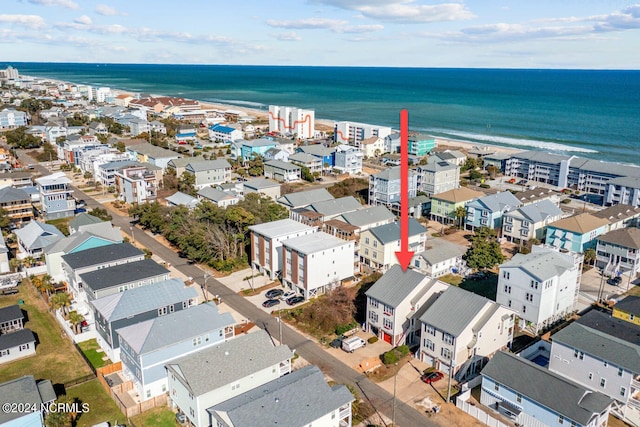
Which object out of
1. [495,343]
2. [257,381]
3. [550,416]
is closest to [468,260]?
[495,343]

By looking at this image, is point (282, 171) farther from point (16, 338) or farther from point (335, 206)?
point (16, 338)

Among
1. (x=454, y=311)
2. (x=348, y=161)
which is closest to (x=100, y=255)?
(x=454, y=311)

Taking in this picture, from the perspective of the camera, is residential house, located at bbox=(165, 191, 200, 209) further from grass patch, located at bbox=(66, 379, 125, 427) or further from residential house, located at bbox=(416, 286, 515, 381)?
residential house, located at bbox=(416, 286, 515, 381)

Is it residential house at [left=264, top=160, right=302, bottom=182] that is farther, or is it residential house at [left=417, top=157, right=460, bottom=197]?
residential house at [left=264, top=160, right=302, bottom=182]

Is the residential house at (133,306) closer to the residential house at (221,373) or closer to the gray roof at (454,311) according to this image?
the residential house at (221,373)

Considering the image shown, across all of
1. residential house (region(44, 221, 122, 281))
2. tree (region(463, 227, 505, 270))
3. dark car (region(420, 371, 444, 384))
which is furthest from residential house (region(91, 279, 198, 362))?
tree (region(463, 227, 505, 270))

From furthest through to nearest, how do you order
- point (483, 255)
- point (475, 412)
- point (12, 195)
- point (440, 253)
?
point (12, 195) < point (440, 253) < point (483, 255) < point (475, 412)

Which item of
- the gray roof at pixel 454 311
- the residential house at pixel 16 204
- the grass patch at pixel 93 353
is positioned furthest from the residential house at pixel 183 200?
the gray roof at pixel 454 311
